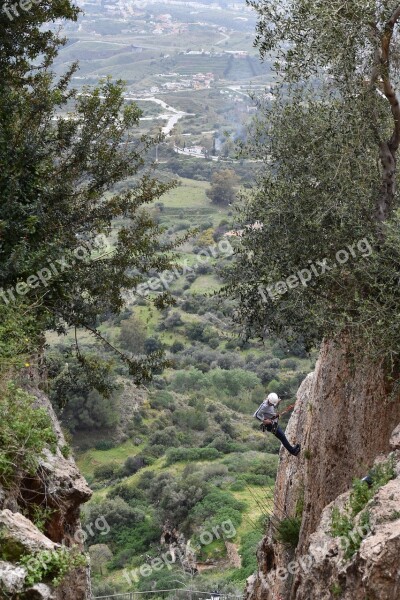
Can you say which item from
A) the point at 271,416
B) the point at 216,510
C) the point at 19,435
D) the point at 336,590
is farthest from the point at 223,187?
the point at 336,590

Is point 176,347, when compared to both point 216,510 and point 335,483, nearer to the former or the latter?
point 216,510

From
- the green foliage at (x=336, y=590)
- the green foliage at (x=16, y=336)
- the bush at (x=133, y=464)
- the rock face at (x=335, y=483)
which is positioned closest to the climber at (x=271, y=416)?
the rock face at (x=335, y=483)

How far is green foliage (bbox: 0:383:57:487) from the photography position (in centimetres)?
784

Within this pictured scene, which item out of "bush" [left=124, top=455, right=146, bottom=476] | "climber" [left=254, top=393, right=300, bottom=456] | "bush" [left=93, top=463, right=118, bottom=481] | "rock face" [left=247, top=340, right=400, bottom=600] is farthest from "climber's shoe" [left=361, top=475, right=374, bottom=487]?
"bush" [left=124, top=455, right=146, bottom=476]

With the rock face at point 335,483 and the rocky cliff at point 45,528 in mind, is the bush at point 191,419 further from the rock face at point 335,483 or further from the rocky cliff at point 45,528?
the rocky cliff at point 45,528

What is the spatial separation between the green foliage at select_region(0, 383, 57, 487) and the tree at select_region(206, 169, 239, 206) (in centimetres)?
6524

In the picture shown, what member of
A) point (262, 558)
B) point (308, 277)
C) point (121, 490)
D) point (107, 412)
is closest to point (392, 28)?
point (308, 277)

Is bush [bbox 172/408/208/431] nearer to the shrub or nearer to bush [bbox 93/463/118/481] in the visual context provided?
bush [bbox 93/463/118/481]

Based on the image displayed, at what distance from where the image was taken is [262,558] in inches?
542

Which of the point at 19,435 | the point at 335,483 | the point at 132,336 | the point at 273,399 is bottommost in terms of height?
the point at 132,336

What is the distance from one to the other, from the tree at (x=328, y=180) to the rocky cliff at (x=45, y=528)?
3.68 meters

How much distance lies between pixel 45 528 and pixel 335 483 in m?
4.25

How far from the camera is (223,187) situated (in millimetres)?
76312

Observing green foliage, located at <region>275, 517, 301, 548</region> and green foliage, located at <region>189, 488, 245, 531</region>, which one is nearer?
green foliage, located at <region>275, 517, 301, 548</region>
